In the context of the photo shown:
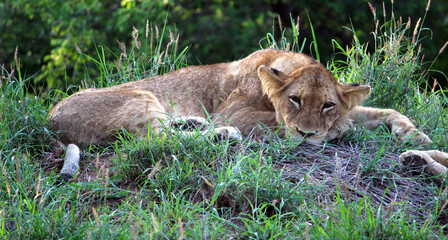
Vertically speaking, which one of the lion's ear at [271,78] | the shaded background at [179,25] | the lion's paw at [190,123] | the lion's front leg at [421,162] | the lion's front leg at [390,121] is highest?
the lion's ear at [271,78]

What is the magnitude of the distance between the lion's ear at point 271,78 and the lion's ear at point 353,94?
0.47m

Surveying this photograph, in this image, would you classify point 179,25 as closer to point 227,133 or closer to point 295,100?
point 295,100

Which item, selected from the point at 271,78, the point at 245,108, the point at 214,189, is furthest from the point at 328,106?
the point at 214,189

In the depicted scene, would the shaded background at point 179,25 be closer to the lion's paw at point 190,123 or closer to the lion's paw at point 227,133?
the lion's paw at point 190,123

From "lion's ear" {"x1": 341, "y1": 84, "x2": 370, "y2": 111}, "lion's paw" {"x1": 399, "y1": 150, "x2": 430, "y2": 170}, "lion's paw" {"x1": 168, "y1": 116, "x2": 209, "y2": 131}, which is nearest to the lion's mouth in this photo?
"lion's ear" {"x1": 341, "y1": 84, "x2": 370, "y2": 111}

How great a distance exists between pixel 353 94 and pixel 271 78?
641mm

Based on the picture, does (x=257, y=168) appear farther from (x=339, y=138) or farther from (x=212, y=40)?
(x=212, y=40)

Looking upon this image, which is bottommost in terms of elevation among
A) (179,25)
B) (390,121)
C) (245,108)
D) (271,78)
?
(179,25)

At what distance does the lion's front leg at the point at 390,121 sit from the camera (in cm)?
487

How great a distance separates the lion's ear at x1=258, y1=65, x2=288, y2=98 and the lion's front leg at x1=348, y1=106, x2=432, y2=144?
69 cm

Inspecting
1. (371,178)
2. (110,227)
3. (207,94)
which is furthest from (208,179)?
(207,94)

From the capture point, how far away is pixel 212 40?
1223 cm

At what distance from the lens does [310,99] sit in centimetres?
476

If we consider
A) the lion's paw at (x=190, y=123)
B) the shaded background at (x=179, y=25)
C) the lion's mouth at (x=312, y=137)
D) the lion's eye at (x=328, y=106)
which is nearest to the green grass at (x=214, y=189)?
the lion's mouth at (x=312, y=137)
